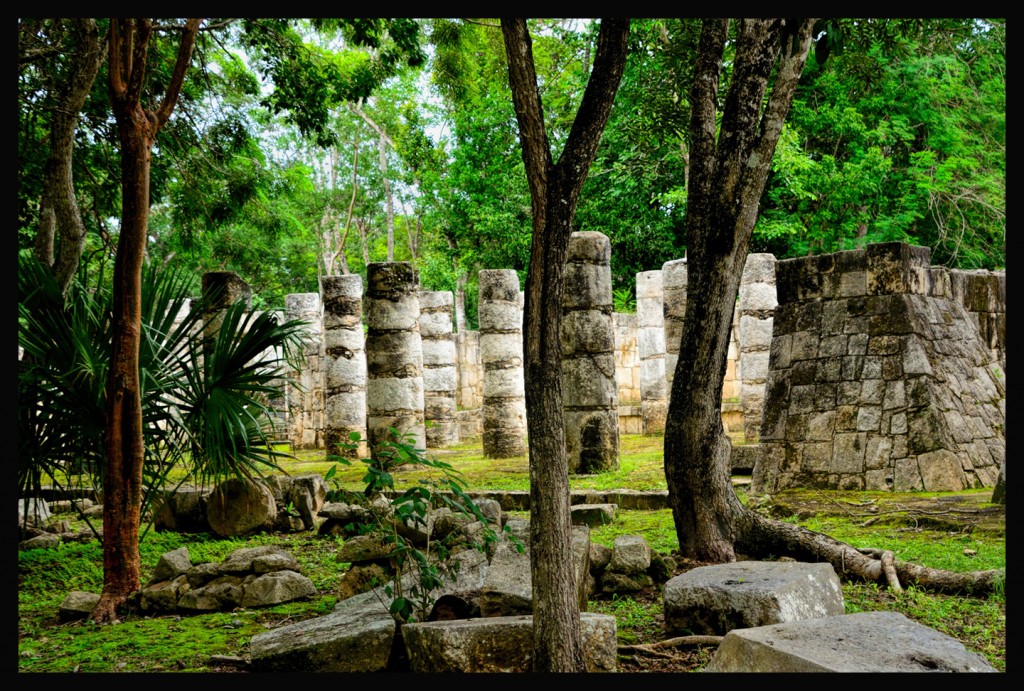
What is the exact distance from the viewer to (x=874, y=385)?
744cm

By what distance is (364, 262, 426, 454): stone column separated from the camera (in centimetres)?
1239

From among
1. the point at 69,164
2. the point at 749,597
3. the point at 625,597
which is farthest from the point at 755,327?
the point at 749,597

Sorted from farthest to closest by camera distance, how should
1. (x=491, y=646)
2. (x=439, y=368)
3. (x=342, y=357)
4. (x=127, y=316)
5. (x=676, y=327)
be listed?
1. (x=439, y=368)
2. (x=342, y=357)
3. (x=676, y=327)
4. (x=127, y=316)
5. (x=491, y=646)

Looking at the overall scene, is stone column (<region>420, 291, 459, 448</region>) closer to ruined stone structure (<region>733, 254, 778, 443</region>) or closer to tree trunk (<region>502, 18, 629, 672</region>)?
ruined stone structure (<region>733, 254, 778, 443</region>)

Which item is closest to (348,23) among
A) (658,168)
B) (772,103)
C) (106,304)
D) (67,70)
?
(67,70)

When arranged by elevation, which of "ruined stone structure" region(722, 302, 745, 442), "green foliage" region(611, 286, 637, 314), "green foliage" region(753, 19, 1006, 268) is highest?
"green foliage" region(753, 19, 1006, 268)

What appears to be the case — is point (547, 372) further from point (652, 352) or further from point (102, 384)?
point (652, 352)

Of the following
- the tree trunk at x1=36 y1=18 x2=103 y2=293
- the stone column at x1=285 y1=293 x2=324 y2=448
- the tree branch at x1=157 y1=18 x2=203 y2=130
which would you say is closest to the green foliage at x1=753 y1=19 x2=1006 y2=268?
the stone column at x1=285 y1=293 x2=324 y2=448

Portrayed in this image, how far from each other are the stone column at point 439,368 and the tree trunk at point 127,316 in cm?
1114

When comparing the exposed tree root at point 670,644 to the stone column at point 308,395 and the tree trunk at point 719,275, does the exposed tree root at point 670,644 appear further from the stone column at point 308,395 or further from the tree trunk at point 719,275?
the stone column at point 308,395

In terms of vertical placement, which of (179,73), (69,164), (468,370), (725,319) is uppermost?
(69,164)

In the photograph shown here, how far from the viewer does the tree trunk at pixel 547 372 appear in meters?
3.31

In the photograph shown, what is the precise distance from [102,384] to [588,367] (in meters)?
5.97

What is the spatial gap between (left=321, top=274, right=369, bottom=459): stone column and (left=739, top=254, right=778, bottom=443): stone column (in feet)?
20.0
